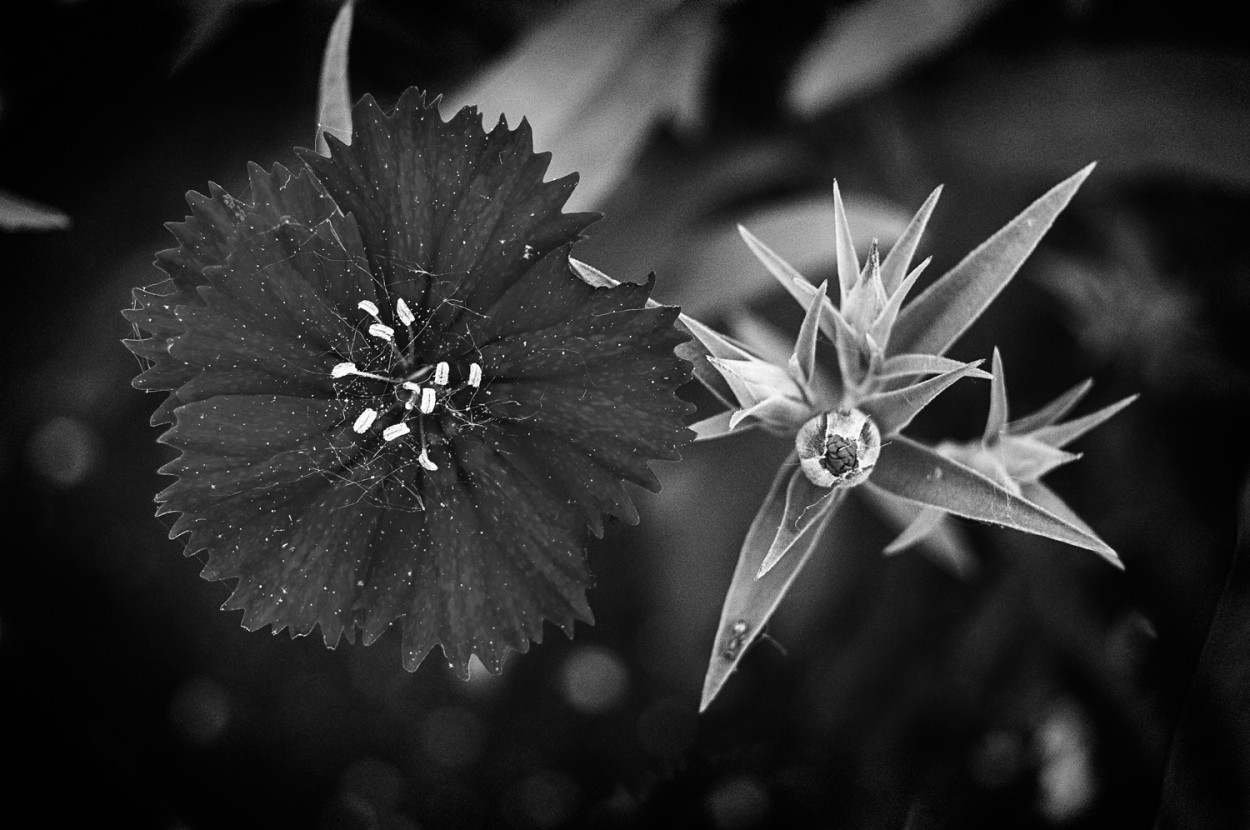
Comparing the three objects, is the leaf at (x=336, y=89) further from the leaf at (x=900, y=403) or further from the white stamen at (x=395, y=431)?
the leaf at (x=900, y=403)

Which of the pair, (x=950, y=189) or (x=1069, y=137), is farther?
(x=950, y=189)

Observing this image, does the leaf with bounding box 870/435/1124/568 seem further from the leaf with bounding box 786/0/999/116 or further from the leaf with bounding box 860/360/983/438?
the leaf with bounding box 786/0/999/116

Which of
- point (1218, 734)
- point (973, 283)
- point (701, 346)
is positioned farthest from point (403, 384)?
point (1218, 734)

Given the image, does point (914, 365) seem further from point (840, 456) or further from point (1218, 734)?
point (1218, 734)

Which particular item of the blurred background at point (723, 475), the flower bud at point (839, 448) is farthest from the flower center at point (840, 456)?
the blurred background at point (723, 475)

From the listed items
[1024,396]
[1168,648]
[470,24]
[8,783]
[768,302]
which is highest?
[470,24]

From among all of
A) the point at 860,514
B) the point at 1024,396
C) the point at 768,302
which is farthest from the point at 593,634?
the point at 1024,396

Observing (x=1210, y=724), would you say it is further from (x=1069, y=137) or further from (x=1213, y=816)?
(x=1069, y=137)

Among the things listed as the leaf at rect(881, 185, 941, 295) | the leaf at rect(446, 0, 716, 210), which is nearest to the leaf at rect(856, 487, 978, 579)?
the leaf at rect(881, 185, 941, 295)
